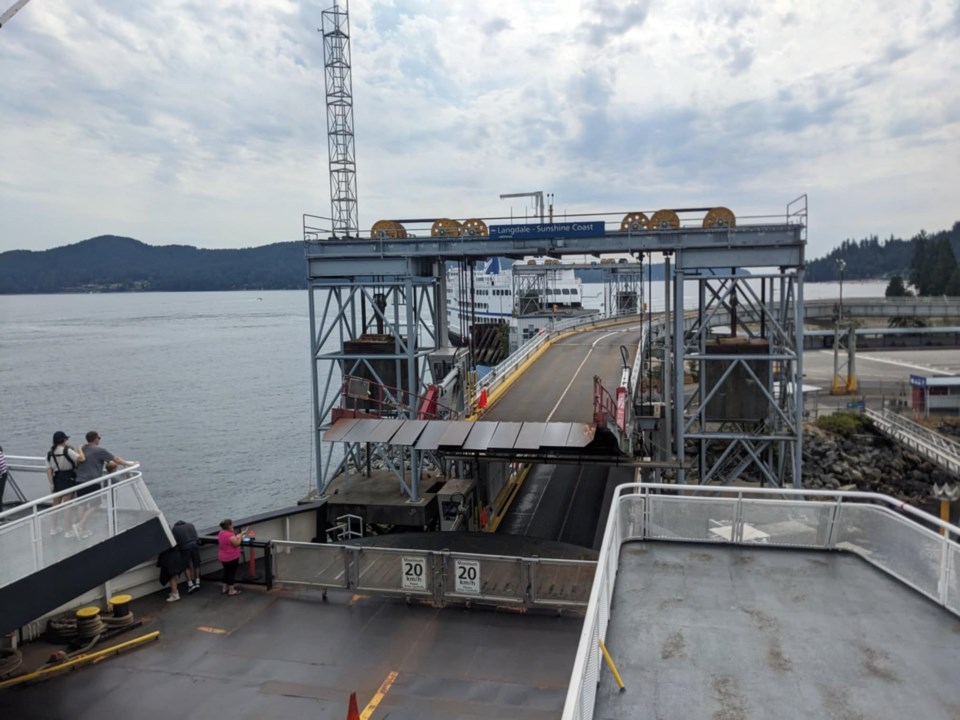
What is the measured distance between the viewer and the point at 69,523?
10336mm

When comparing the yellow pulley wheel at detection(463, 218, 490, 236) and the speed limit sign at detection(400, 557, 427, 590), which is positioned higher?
the yellow pulley wheel at detection(463, 218, 490, 236)

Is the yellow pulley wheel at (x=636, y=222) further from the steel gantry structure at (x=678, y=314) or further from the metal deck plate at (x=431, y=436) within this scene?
the metal deck plate at (x=431, y=436)

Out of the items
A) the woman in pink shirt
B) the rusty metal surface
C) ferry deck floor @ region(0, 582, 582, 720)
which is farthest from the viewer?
the rusty metal surface

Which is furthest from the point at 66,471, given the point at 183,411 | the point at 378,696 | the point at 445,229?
the point at 183,411

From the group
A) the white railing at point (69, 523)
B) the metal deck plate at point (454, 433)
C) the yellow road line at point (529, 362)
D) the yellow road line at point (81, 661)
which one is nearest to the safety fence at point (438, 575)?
the yellow road line at point (81, 661)

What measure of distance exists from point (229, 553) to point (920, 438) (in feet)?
141

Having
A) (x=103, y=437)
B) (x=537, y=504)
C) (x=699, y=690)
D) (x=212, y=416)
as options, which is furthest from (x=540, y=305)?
(x=699, y=690)

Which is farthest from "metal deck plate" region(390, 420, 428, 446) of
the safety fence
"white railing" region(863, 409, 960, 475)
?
"white railing" region(863, 409, 960, 475)

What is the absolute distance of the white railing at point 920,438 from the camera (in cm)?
3841

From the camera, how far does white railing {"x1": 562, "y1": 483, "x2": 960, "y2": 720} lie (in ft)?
24.8

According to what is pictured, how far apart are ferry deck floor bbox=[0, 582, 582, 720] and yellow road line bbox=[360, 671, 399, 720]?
0.19 ft

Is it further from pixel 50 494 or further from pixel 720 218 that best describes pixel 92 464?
pixel 720 218

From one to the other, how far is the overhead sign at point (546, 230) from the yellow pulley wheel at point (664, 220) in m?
1.77

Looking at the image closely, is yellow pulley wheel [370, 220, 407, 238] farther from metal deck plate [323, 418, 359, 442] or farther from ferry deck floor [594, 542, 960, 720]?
ferry deck floor [594, 542, 960, 720]
